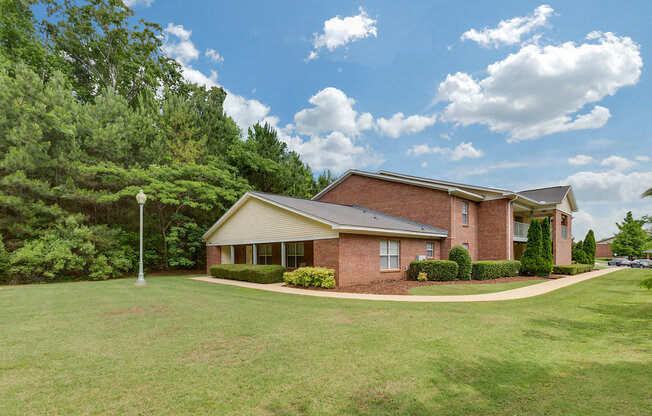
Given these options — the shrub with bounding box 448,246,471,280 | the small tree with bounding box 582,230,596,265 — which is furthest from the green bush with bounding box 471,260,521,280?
the small tree with bounding box 582,230,596,265

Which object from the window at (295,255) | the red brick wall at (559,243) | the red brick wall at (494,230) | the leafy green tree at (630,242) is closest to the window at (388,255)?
the window at (295,255)

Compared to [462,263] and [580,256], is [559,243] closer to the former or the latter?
[580,256]

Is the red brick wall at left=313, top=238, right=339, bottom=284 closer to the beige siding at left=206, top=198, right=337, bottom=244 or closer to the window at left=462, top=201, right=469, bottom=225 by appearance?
the beige siding at left=206, top=198, right=337, bottom=244

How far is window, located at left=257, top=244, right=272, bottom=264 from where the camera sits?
24.0 meters

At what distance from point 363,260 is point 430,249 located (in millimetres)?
6401

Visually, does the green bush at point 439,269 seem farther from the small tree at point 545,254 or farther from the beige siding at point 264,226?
the small tree at point 545,254

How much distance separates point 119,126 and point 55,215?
7.19 meters

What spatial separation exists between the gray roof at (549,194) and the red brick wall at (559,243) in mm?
1068

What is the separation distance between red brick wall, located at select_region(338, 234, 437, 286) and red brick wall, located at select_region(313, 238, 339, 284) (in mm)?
190

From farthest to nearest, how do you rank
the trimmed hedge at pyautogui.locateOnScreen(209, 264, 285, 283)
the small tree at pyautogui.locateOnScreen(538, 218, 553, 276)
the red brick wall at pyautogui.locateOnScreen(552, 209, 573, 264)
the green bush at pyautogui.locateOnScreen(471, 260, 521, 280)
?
the red brick wall at pyautogui.locateOnScreen(552, 209, 573, 264) → the small tree at pyautogui.locateOnScreen(538, 218, 553, 276) → the green bush at pyautogui.locateOnScreen(471, 260, 521, 280) → the trimmed hedge at pyautogui.locateOnScreen(209, 264, 285, 283)

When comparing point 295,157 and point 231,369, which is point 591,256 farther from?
point 231,369

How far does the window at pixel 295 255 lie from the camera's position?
21.7m

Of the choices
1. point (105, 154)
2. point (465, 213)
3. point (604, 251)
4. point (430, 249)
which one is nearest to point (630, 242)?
point (604, 251)

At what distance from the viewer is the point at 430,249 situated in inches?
795
